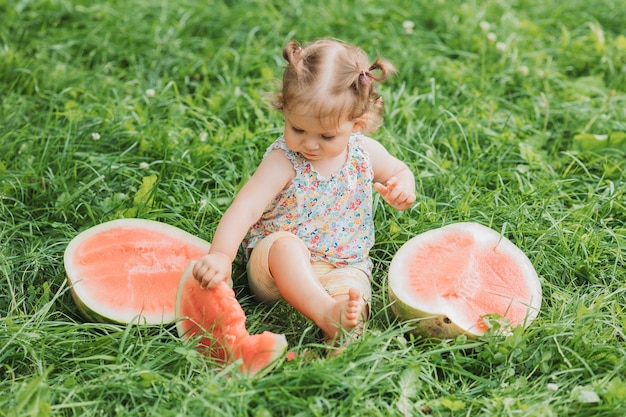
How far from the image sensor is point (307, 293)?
2602 mm

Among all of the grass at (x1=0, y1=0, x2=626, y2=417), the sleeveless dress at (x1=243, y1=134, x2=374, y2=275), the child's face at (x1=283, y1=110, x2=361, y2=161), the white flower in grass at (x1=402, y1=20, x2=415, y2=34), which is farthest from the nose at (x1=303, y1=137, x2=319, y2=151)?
the white flower in grass at (x1=402, y1=20, x2=415, y2=34)

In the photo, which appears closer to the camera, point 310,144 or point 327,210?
point 310,144

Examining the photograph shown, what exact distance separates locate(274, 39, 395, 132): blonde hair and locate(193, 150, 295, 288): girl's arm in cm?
21

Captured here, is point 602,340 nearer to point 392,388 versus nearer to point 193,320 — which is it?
point 392,388

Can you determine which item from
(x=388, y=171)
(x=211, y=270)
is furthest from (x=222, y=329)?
(x=388, y=171)

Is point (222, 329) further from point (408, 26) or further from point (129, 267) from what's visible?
point (408, 26)

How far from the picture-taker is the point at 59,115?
3.62 metres

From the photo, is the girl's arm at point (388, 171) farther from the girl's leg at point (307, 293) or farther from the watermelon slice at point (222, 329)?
the watermelon slice at point (222, 329)

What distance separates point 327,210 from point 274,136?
83cm

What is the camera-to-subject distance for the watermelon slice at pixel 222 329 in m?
2.35

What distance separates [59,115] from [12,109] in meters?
0.24

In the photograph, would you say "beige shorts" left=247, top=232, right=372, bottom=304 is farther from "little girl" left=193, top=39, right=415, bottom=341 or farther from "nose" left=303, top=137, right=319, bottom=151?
"nose" left=303, top=137, right=319, bottom=151

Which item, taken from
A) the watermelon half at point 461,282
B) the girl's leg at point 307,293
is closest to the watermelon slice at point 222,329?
the girl's leg at point 307,293

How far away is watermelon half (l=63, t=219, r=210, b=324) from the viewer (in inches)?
104
